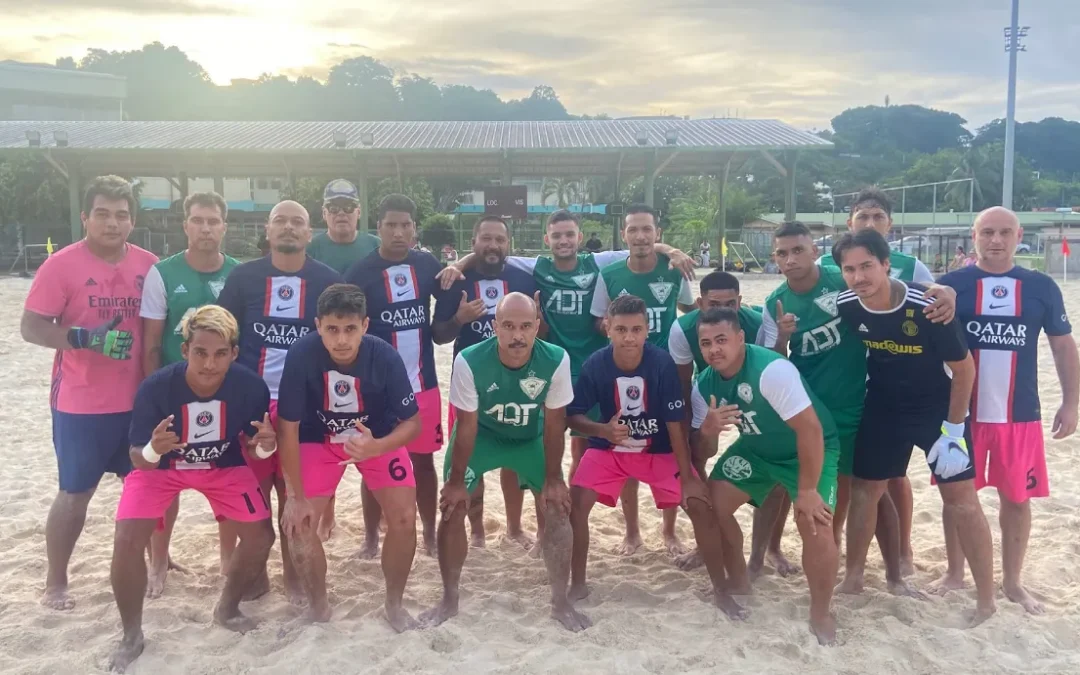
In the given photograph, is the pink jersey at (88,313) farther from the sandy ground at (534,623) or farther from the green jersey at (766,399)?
the green jersey at (766,399)

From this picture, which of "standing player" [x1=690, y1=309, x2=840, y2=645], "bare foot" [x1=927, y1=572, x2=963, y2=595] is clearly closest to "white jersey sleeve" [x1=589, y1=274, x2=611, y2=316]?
"standing player" [x1=690, y1=309, x2=840, y2=645]

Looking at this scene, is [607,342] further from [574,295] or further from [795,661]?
[795,661]

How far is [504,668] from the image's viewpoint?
3400mm

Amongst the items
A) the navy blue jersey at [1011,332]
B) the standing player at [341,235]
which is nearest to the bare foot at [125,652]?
the standing player at [341,235]

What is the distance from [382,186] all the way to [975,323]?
35458mm

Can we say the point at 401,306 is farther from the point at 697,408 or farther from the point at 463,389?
the point at 697,408

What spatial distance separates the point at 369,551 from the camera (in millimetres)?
4723

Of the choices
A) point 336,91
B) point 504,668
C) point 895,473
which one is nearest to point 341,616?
point 504,668

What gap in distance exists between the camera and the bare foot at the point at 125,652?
11.2 feet

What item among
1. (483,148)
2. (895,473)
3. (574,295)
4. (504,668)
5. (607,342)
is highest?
(483,148)

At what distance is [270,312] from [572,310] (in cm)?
189

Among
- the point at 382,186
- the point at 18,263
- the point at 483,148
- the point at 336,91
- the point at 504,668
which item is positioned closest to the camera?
the point at 504,668

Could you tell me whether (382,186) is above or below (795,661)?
above

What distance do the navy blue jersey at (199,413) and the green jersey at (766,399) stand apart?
2.31m
